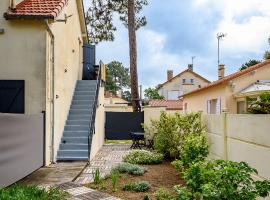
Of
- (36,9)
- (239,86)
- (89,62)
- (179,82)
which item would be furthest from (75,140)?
(179,82)

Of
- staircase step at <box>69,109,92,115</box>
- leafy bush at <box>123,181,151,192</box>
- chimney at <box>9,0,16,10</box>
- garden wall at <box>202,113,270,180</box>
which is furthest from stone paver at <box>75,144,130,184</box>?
chimney at <box>9,0,16,10</box>

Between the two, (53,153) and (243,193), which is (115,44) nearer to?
(53,153)

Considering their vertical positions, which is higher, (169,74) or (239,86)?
(169,74)

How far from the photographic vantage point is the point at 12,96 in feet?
34.8

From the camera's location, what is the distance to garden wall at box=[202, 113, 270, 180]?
5416 mm

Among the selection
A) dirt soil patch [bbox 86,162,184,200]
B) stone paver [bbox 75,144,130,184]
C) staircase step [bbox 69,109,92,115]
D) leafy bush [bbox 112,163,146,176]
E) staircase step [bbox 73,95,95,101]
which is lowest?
stone paver [bbox 75,144,130,184]

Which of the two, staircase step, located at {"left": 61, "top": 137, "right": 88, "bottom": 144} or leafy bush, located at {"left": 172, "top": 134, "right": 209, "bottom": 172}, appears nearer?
leafy bush, located at {"left": 172, "top": 134, "right": 209, "bottom": 172}

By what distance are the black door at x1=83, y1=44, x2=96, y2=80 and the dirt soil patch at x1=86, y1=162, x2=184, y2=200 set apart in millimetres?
9785

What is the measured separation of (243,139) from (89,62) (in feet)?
47.0

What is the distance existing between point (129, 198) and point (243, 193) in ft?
10.2

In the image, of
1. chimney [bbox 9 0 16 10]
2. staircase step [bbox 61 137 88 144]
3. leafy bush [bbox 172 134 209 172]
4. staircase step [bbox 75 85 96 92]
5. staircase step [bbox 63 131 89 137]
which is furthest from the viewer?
staircase step [bbox 75 85 96 92]

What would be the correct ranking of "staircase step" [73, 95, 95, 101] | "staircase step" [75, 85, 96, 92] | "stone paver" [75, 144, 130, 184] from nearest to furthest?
"stone paver" [75, 144, 130, 184], "staircase step" [73, 95, 95, 101], "staircase step" [75, 85, 96, 92]

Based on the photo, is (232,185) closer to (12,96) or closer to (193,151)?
(193,151)

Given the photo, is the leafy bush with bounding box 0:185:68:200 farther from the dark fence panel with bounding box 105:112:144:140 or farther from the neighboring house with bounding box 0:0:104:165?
the dark fence panel with bounding box 105:112:144:140
